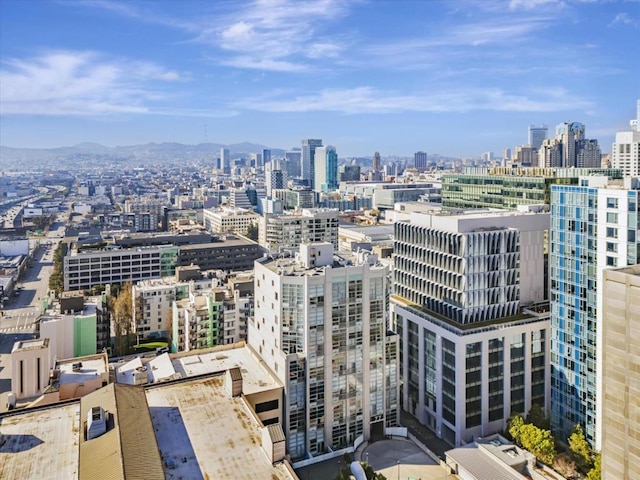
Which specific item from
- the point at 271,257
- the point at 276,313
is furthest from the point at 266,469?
the point at 271,257

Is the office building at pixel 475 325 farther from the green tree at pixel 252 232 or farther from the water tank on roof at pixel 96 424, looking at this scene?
the green tree at pixel 252 232

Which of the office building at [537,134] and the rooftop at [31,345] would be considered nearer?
the rooftop at [31,345]

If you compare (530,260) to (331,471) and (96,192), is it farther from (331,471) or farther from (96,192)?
(96,192)

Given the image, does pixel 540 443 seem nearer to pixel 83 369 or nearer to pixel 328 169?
pixel 83 369

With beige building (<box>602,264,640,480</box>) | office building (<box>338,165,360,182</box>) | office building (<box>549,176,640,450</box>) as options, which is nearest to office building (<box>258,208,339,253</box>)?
office building (<box>549,176,640,450</box>)

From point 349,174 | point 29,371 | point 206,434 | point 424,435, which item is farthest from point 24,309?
point 349,174

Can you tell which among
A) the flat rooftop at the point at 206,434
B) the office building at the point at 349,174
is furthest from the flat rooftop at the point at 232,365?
the office building at the point at 349,174
